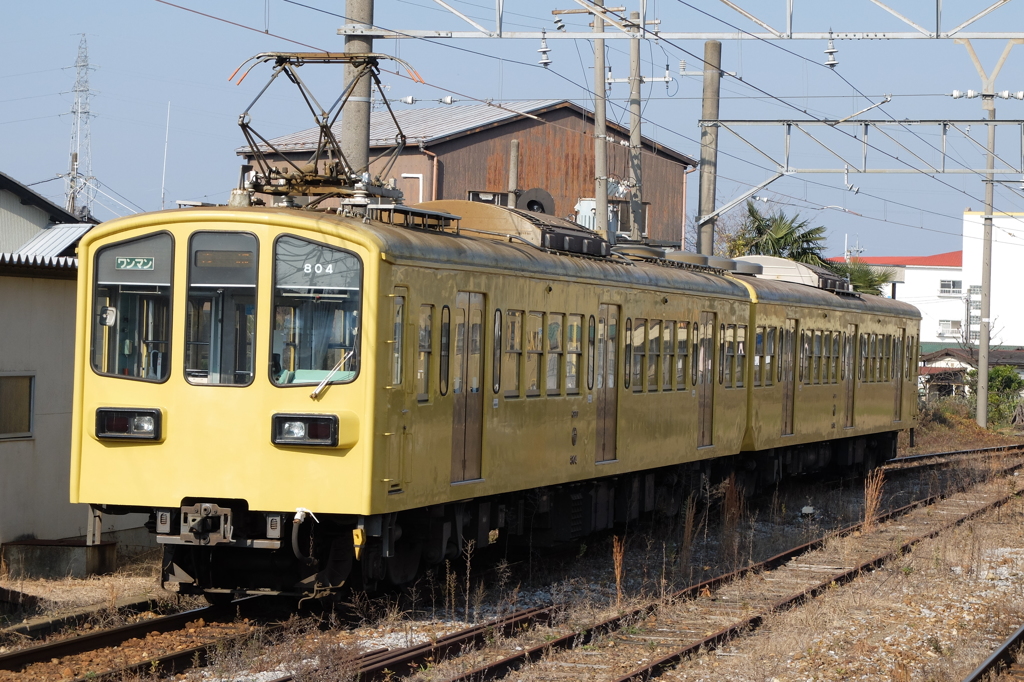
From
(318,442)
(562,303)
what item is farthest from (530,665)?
(562,303)

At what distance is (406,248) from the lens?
952 cm

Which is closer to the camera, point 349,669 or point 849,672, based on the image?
point 349,669

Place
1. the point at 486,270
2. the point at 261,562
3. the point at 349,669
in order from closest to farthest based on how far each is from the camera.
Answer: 1. the point at 349,669
2. the point at 261,562
3. the point at 486,270

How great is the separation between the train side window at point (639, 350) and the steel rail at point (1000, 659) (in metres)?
4.69

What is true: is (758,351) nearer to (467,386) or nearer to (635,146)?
(635,146)

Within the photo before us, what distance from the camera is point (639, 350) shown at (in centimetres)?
1393

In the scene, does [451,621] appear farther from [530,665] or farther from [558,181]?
[558,181]

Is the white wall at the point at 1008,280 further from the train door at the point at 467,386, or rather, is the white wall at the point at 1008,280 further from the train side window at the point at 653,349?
the train door at the point at 467,386

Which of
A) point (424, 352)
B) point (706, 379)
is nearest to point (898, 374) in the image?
point (706, 379)

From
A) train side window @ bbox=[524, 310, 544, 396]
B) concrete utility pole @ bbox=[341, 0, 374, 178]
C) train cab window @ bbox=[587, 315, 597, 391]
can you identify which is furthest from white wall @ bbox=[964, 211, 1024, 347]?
train side window @ bbox=[524, 310, 544, 396]

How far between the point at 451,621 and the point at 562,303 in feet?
10.5

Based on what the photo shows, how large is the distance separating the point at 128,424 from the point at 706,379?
326 inches

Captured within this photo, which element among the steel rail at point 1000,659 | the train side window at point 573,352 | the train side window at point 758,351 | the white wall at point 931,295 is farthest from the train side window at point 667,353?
the white wall at point 931,295

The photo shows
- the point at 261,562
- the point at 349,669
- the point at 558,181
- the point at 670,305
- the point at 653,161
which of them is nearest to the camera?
the point at 349,669
